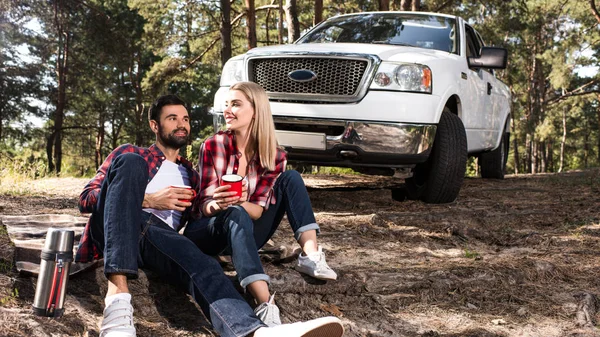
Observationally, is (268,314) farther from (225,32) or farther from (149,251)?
(225,32)

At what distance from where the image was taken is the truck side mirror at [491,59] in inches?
253

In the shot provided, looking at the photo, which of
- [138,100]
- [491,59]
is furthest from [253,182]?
[138,100]

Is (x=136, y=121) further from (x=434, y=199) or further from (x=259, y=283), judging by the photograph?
(x=259, y=283)

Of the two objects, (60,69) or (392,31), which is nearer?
(392,31)

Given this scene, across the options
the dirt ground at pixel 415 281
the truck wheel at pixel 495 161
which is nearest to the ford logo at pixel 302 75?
the dirt ground at pixel 415 281

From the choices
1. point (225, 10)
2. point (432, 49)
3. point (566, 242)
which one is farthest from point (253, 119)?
point (225, 10)

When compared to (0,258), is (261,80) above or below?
above

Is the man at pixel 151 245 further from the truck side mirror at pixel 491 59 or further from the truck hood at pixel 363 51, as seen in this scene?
the truck side mirror at pixel 491 59

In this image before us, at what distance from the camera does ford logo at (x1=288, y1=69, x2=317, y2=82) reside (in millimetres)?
5477

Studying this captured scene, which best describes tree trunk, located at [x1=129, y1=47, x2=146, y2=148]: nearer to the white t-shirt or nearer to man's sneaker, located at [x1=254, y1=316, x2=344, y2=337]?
the white t-shirt

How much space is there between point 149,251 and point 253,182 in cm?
71

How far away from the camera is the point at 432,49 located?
6371 mm

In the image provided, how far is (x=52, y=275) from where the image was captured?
2711 mm

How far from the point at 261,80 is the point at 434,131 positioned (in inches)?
63.6
